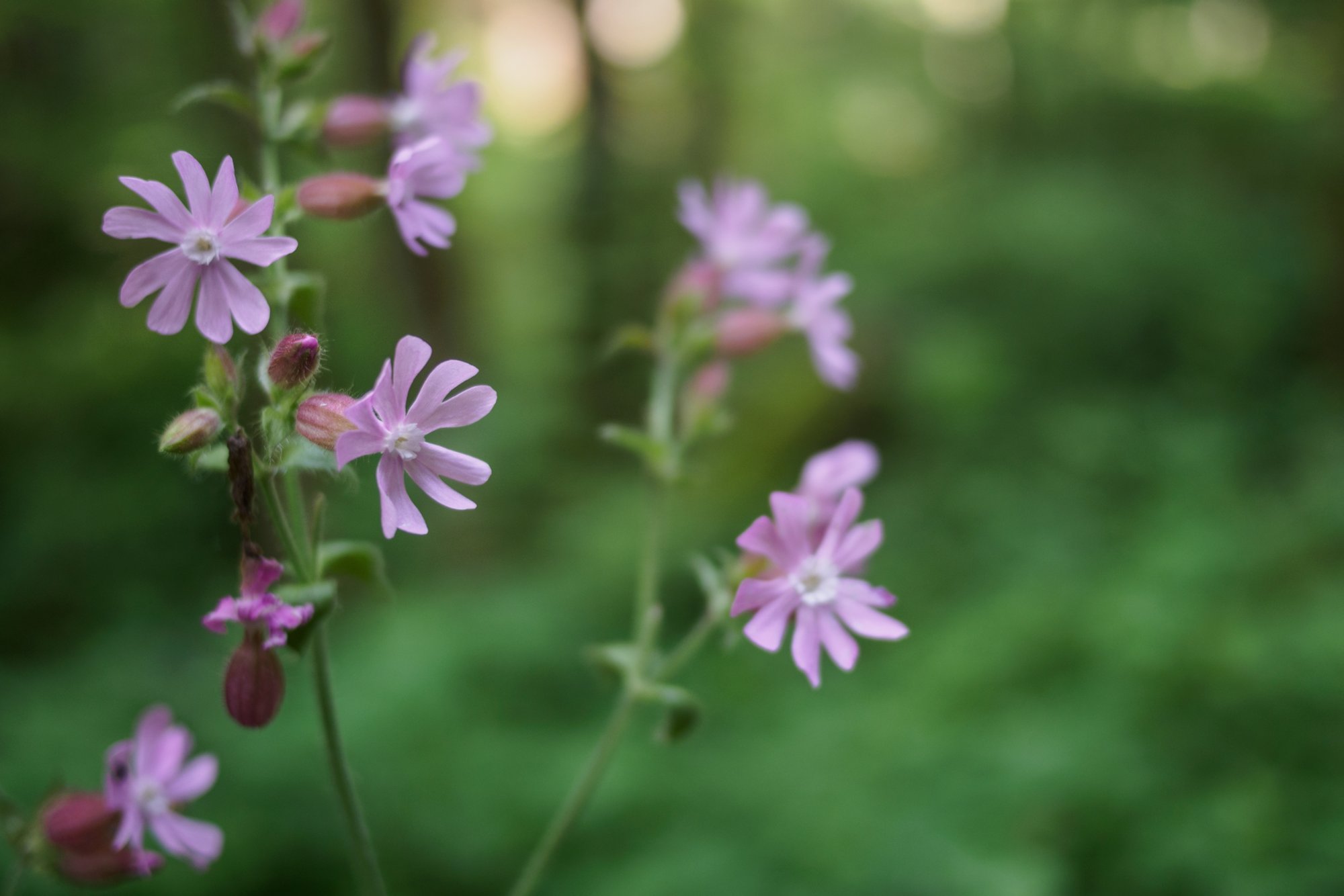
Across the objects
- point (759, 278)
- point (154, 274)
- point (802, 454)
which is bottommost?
point (154, 274)

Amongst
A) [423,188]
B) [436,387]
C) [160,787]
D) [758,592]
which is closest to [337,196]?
[423,188]

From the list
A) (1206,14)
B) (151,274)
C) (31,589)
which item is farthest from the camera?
(1206,14)

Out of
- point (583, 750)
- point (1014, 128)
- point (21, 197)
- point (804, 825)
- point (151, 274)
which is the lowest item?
point (151, 274)

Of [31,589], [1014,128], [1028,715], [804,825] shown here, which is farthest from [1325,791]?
[1014,128]

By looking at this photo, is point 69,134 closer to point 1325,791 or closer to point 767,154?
point 1325,791

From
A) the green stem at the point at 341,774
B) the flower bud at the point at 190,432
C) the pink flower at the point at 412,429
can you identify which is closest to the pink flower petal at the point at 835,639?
the pink flower at the point at 412,429

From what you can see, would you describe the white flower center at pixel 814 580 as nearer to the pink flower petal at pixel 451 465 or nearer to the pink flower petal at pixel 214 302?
the pink flower petal at pixel 451 465

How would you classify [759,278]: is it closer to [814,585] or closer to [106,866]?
[814,585]
